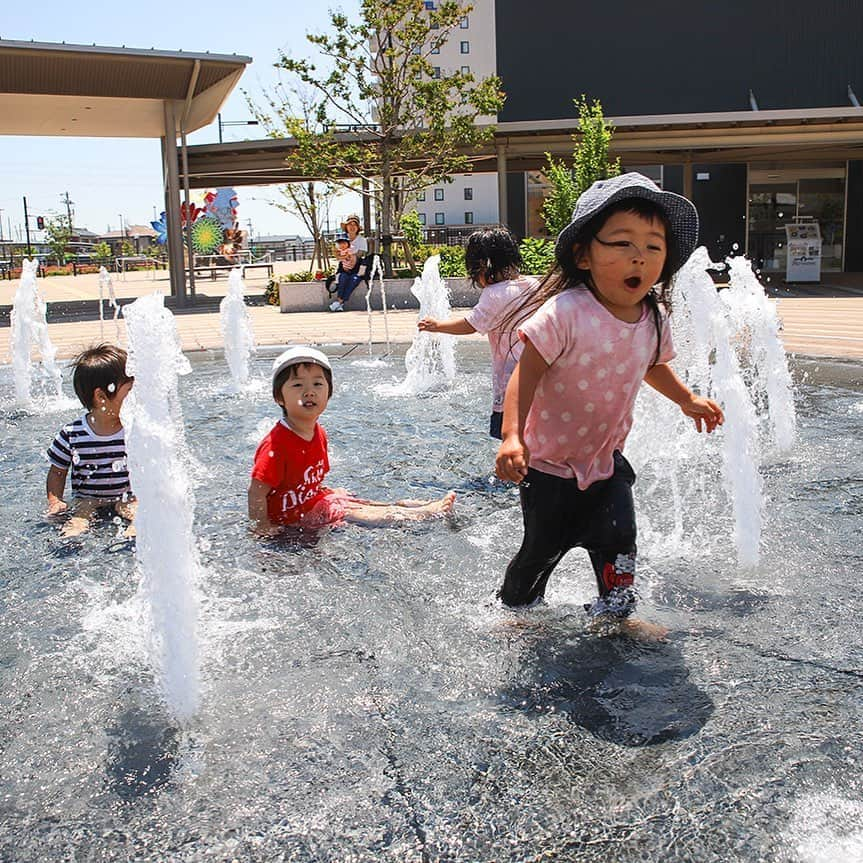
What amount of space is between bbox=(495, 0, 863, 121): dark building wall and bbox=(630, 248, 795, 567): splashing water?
20637mm

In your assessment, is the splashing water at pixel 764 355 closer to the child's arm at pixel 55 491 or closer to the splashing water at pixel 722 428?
the splashing water at pixel 722 428

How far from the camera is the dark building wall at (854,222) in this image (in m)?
24.1

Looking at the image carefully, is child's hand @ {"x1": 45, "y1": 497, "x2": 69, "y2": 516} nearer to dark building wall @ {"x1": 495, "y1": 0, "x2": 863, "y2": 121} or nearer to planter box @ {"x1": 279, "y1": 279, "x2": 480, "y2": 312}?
planter box @ {"x1": 279, "y1": 279, "x2": 480, "y2": 312}

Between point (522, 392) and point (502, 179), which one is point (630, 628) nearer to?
point (522, 392)

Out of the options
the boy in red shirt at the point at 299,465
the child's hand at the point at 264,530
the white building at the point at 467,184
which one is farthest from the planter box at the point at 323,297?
the white building at the point at 467,184

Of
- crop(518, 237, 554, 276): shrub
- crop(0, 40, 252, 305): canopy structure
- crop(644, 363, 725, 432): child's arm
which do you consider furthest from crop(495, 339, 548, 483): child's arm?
crop(0, 40, 252, 305): canopy structure

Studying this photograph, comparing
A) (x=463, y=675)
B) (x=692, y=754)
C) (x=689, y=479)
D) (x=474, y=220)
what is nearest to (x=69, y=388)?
(x=689, y=479)

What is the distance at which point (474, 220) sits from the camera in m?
50.5

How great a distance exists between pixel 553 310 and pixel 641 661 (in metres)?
1.02

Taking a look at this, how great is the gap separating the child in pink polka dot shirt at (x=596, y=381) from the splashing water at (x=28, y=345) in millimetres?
5791

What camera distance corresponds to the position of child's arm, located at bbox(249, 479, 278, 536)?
12.1ft

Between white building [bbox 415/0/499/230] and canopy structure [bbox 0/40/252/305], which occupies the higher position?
white building [bbox 415/0/499/230]

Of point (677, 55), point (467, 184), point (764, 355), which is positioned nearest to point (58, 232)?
point (467, 184)

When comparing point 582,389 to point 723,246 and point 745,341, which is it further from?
point 723,246
